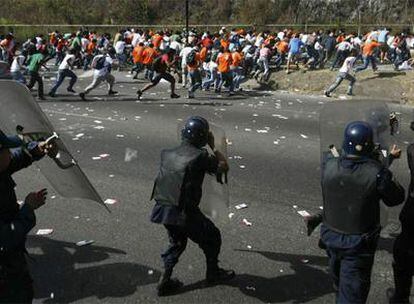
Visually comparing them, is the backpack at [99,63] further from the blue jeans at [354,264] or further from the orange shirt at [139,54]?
the blue jeans at [354,264]

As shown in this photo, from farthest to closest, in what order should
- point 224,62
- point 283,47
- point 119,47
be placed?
point 119,47
point 283,47
point 224,62

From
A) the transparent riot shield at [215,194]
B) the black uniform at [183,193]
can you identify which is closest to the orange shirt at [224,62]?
the transparent riot shield at [215,194]

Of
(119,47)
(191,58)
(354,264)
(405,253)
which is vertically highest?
(354,264)

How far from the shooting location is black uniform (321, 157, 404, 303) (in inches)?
147

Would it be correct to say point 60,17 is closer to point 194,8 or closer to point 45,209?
point 194,8

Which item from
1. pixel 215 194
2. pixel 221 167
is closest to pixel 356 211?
pixel 221 167

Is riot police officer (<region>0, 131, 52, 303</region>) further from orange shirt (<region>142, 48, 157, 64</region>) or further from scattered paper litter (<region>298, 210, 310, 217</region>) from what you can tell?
orange shirt (<region>142, 48, 157, 64</region>)

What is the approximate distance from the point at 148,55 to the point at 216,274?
16.3 metres

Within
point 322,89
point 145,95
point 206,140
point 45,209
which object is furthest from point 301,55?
point 206,140

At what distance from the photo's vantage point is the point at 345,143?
3.85 metres

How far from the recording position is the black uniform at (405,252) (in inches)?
165

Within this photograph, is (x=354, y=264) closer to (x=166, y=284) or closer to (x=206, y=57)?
(x=166, y=284)

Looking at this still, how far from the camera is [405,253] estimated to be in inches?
166

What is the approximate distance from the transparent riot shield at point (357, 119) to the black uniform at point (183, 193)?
1.03m
